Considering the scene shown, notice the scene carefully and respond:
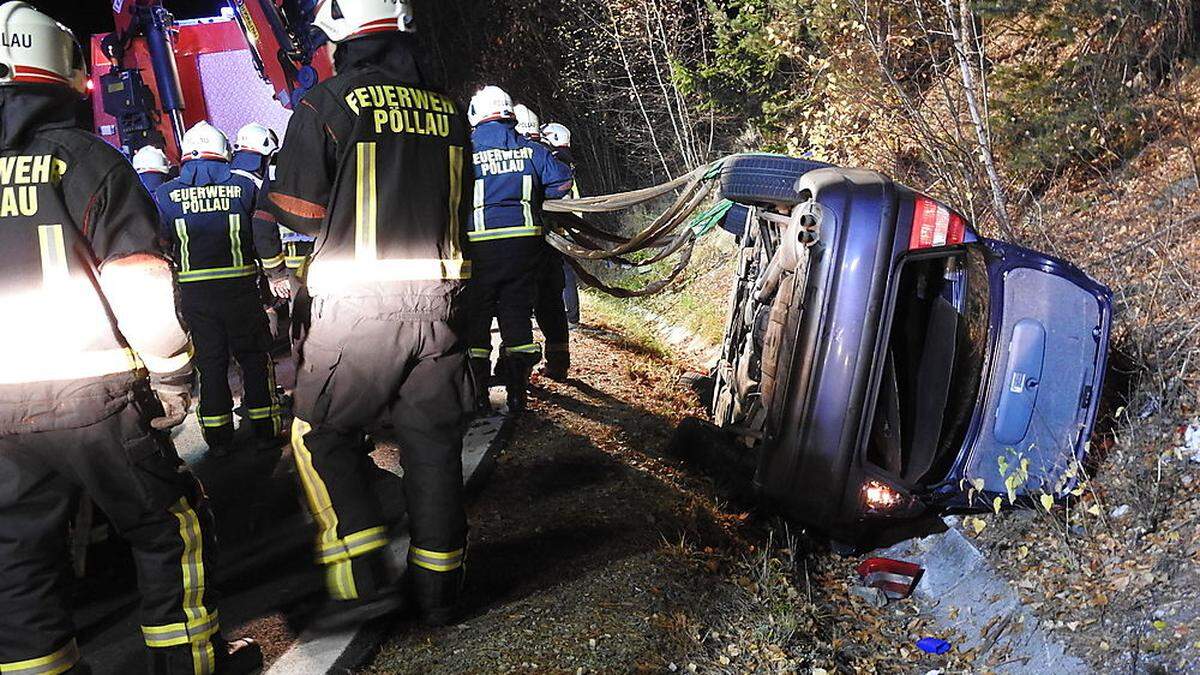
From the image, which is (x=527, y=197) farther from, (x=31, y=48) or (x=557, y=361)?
(x=31, y=48)

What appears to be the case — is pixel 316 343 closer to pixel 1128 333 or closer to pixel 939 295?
pixel 939 295

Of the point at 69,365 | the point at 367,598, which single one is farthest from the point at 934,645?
the point at 69,365

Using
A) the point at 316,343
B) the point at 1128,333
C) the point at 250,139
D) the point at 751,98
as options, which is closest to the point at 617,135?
the point at 751,98

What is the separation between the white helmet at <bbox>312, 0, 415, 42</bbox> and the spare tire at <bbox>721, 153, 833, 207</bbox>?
180cm

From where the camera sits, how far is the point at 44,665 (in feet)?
8.80

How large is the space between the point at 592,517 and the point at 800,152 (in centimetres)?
638

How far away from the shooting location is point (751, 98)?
10820mm

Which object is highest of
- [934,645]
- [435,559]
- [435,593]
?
[435,559]

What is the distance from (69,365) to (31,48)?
0.94m

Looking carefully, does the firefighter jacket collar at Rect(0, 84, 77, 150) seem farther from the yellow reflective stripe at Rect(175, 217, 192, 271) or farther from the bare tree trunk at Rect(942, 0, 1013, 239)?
the bare tree trunk at Rect(942, 0, 1013, 239)

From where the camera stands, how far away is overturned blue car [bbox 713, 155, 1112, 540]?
3.59 metres

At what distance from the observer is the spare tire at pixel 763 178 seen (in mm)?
4266

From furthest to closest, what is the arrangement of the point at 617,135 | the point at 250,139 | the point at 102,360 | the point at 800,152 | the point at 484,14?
1. the point at 484,14
2. the point at 617,135
3. the point at 800,152
4. the point at 250,139
5. the point at 102,360

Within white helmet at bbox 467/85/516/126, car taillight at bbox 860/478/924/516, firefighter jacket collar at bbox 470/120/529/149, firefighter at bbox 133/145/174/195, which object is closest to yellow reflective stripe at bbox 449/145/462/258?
car taillight at bbox 860/478/924/516
